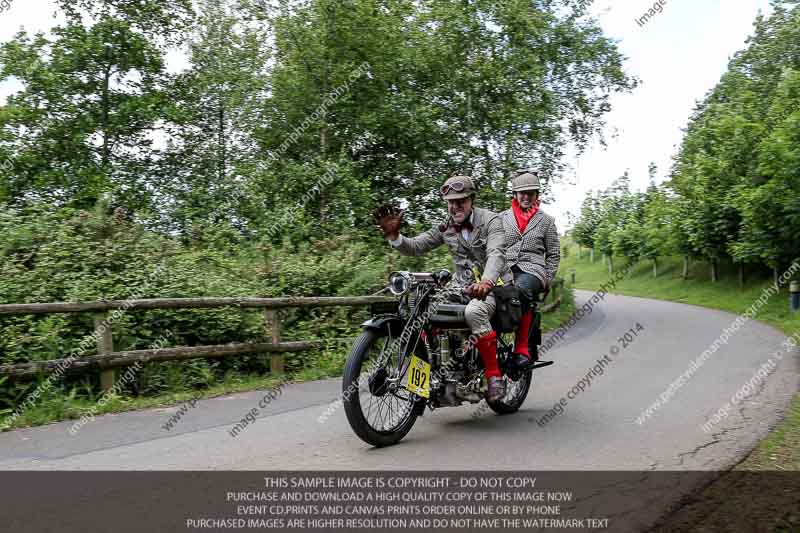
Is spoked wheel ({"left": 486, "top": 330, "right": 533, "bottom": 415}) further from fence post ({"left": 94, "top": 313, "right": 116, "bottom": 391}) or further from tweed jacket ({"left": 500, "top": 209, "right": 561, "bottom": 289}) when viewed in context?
fence post ({"left": 94, "top": 313, "right": 116, "bottom": 391})

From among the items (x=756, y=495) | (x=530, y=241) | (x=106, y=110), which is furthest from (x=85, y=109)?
(x=756, y=495)

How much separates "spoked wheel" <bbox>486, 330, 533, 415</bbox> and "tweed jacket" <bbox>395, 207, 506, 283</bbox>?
105 cm

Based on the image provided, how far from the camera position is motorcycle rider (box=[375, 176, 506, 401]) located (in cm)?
580

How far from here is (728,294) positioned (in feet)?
108

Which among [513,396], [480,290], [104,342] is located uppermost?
[480,290]

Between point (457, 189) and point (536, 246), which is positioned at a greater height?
point (457, 189)

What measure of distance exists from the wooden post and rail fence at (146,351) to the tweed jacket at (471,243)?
2.01 feet

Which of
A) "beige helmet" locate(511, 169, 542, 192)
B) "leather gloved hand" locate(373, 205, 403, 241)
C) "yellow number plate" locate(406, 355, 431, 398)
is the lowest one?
"yellow number plate" locate(406, 355, 431, 398)

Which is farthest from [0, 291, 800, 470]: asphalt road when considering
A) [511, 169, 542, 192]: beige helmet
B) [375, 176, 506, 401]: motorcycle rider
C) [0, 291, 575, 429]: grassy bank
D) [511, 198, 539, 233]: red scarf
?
[511, 169, 542, 192]: beige helmet

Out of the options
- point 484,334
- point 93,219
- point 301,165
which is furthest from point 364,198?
point 484,334

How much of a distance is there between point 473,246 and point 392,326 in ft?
4.28

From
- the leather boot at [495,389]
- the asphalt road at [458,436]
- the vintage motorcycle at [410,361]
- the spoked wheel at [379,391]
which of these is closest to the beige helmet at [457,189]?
the vintage motorcycle at [410,361]

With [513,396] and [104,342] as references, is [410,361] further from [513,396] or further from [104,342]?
[104,342]

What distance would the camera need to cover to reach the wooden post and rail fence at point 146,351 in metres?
6.95
